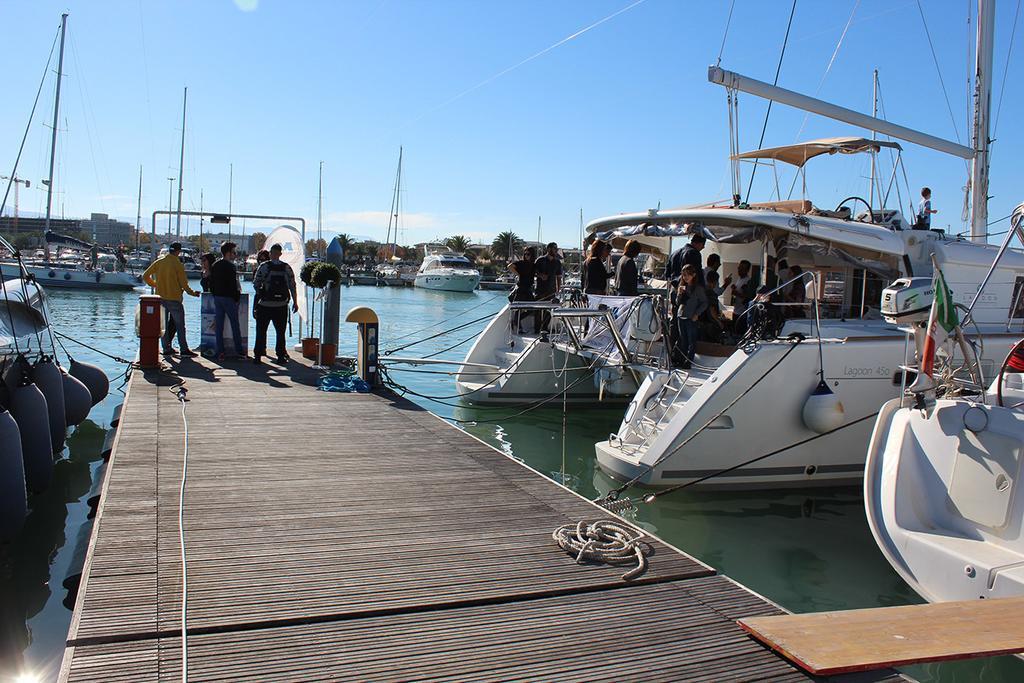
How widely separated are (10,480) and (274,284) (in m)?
5.91

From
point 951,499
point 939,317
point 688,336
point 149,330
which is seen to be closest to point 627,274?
point 688,336

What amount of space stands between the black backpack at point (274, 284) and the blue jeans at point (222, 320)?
2.27ft

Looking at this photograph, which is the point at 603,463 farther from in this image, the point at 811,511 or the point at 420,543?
the point at 420,543

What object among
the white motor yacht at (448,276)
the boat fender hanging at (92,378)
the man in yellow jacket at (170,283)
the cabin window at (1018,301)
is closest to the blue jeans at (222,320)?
the man in yellow jacket at (170,283)

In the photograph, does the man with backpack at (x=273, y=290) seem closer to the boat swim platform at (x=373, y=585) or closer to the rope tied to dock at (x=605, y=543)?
the boat swim platform at (x=373, y=585)

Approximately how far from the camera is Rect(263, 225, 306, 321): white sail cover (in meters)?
15.4

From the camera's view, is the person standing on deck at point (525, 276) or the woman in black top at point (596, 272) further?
the person standing on deck at point (525, 276)

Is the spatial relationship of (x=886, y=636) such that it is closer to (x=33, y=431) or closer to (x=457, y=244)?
(x=33, y=431)

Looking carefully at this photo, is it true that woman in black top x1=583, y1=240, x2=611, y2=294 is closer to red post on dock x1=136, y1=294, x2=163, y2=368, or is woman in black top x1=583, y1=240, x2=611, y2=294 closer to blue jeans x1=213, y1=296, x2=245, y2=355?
blue jeans x1=213, y1=296, x2=245, y2=355

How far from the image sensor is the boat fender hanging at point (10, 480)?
21.0 feet

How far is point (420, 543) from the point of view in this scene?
200 inches

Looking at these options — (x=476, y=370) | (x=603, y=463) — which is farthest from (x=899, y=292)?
(x=476, y=370)

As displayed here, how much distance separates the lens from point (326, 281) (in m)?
13.2

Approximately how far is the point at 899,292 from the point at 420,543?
4.85 meters
